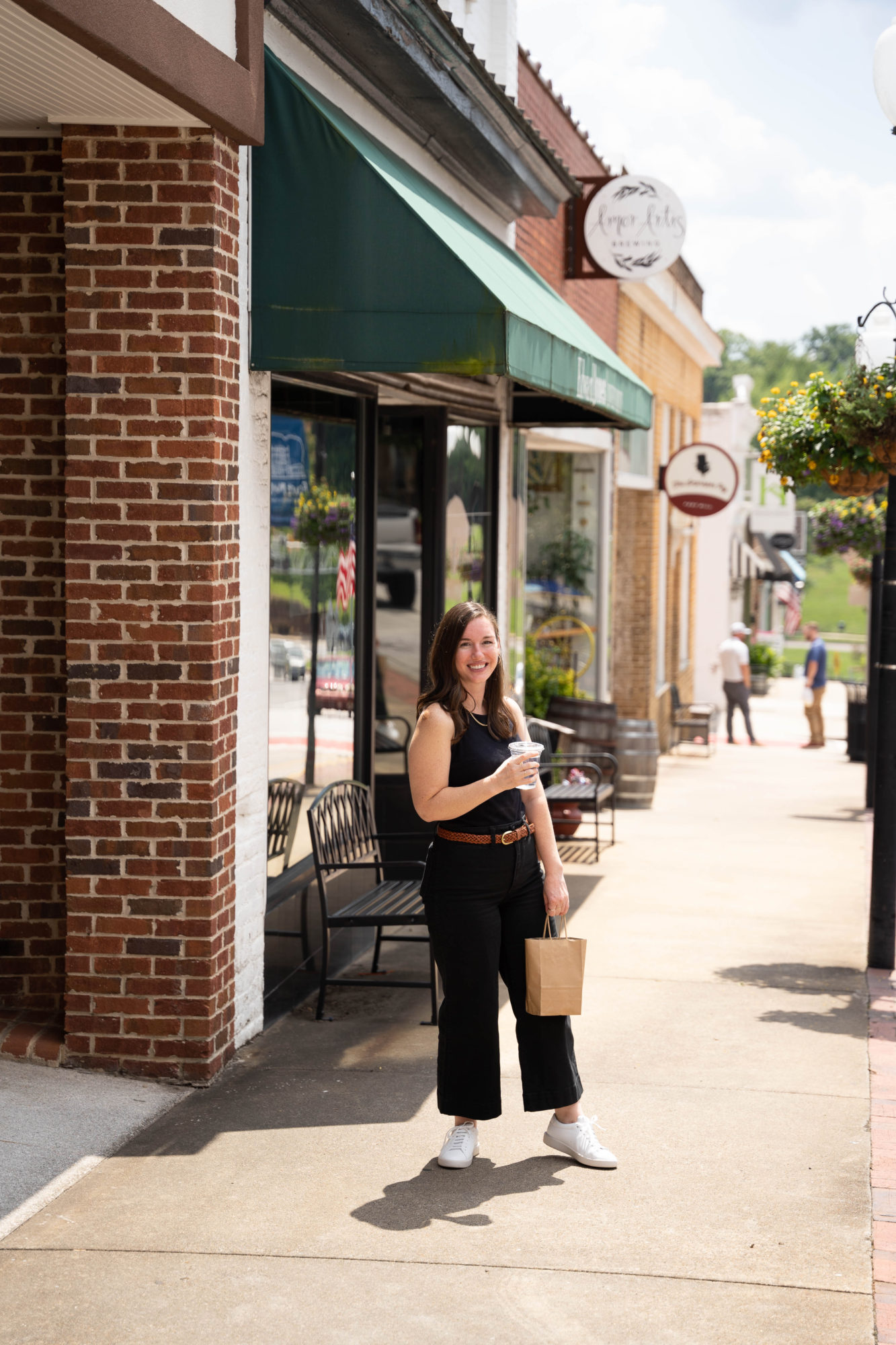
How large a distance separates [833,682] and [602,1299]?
38.2 meters

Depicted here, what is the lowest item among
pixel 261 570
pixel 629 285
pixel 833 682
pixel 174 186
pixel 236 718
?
pixel 833 682

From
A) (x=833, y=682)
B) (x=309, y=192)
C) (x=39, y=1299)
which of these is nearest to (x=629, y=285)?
(x=309, y=192)

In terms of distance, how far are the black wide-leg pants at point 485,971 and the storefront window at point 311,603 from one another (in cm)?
182

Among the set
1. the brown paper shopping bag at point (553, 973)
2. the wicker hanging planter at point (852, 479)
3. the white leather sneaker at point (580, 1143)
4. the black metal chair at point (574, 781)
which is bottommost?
the white leather sneaker at point (580, 1143)

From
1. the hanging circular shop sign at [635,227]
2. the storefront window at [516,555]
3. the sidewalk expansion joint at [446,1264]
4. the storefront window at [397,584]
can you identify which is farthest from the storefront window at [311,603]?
the hanging circular shop sign at [635,227]

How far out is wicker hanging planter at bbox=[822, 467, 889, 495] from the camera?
7.52m

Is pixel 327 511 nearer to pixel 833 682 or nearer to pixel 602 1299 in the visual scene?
pixel 602 1299

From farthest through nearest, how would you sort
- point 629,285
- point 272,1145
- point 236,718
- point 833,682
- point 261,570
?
point 833,682 → point 629,285 → point 261,570 → point 236,718 → point 272,1145

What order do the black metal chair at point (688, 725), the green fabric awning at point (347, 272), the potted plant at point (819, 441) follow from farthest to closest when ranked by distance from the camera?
the black metal chair at point (688, 725), the potted plant at point (819, 441), the green fabric awning at point (347, 272)

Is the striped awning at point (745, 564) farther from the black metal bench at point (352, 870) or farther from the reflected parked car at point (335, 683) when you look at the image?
the black metal bench at point (352, 870)

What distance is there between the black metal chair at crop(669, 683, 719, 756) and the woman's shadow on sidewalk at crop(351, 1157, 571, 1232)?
1511 centimetres

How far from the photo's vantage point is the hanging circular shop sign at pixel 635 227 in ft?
38.4

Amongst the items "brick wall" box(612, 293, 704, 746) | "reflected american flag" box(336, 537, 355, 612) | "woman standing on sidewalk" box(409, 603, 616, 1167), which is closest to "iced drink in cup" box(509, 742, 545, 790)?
"woman standing on sidewalk" box(409, 603, 616, 1167)

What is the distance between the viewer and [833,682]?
40.7 metres
